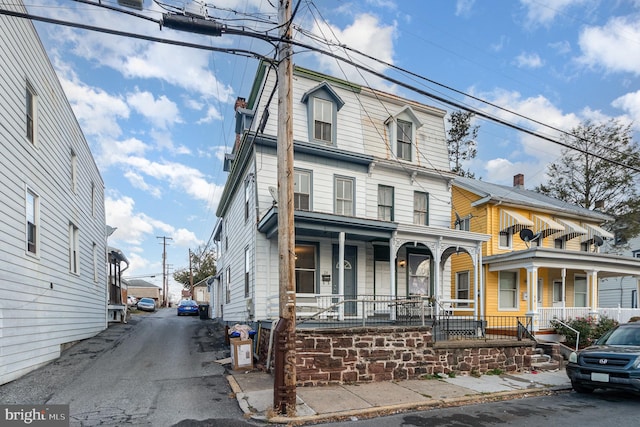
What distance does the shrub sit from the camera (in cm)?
1448

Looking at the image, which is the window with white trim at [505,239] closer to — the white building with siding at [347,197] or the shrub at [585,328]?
the shrub at [585,328]

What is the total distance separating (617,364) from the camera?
825 centimetres

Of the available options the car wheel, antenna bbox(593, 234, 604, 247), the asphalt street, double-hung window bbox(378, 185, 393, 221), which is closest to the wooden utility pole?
the asphalt street

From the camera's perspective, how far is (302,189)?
12.9 m

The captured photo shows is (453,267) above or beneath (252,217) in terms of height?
A: beneath

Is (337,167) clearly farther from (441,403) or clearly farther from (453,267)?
(453,267)

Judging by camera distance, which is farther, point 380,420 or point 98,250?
point 98,250

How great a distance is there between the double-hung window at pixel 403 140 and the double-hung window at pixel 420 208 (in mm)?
1557

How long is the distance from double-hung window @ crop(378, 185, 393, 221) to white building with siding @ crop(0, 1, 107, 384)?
10473mm

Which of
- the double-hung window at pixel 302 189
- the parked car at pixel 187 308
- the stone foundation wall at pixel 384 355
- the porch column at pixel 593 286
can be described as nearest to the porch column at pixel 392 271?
the stone foundation wall at pixel 384 355

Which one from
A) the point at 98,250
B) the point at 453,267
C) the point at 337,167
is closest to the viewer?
the point at 337,167

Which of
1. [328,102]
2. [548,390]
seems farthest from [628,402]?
[328,102]

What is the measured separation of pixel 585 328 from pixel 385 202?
898 cm

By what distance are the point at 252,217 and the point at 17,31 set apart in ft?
24.6
